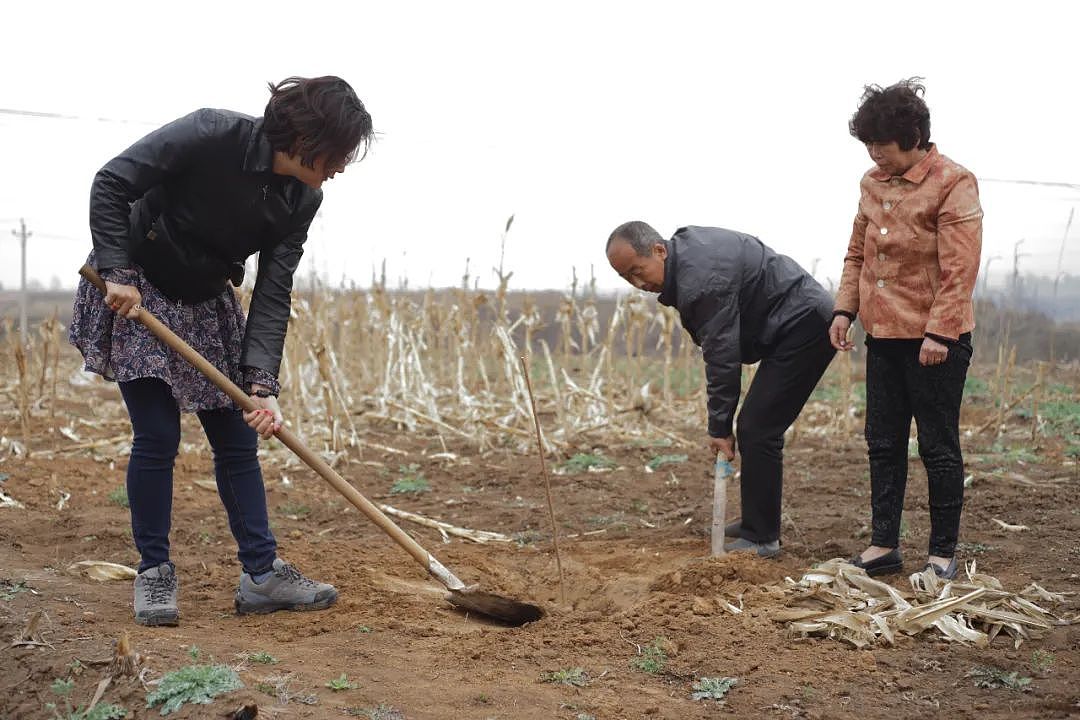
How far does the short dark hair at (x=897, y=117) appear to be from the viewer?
11.6 ft

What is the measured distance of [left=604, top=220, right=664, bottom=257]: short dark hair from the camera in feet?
12.9

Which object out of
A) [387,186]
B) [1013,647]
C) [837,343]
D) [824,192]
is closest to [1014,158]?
[824,192]

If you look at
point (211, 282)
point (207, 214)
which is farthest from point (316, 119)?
point (211, 282)

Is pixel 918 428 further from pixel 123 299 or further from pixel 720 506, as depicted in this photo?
pixel 123 299

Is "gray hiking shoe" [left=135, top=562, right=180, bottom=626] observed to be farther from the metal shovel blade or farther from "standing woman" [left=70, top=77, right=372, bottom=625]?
the metal shovel blade

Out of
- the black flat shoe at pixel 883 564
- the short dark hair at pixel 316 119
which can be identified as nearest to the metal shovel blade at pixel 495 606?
the black flat shoe at pixel 883 564

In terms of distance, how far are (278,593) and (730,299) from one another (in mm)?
2129

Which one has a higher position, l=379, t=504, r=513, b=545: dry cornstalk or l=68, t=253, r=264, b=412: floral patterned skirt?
l=68, t=253, r=264, b=412: floral patterned skirt

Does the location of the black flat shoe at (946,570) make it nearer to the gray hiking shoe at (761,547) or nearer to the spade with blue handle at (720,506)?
the gray hiking shoe at (761,547)

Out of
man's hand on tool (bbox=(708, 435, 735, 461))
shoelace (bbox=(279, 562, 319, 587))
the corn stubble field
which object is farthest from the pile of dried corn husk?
shoelace (bbox=(279, 562, 319, 587))

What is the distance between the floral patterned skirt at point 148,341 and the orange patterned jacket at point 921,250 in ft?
7.63

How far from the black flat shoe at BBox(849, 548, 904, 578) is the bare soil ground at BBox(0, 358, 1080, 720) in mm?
146

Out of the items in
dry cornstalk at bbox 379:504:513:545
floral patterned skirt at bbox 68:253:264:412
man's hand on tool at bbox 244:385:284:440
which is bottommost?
dry cornstalk at bbox 379:504:513:545

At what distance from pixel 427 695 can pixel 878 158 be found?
2.52 m
